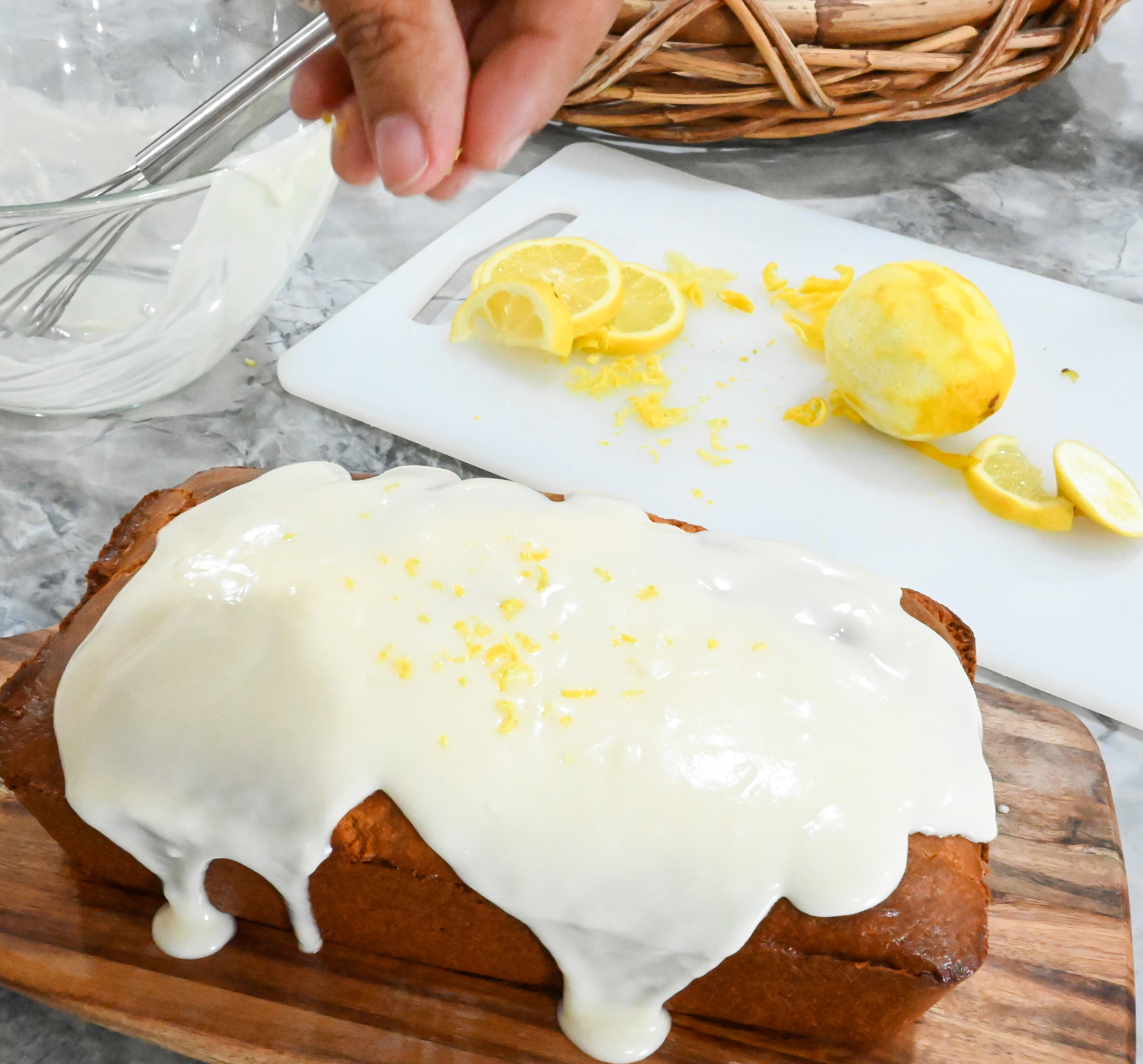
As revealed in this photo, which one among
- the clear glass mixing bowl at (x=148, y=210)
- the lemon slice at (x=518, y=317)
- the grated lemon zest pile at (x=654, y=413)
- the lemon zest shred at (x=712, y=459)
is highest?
the clear glass mixing bowl at (x=148, y=210)

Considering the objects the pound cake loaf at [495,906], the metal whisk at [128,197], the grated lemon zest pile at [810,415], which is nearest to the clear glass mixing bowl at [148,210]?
the metal whisk at [128,197]

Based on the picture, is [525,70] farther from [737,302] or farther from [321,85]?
[737,302]

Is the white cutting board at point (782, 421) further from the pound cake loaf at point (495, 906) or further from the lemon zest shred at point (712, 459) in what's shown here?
the pound cake loaf at point (495, 906)

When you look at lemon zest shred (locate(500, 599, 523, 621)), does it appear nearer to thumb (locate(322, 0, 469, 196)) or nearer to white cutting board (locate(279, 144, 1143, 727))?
thumb (locate(322, 0, 469, 196))

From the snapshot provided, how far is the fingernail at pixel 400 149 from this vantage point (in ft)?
3.47

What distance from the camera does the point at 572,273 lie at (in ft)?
6.26

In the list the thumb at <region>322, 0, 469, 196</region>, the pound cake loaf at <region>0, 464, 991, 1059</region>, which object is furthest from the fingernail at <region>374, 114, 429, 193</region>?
the pound cake loaf at <region>0, 464, 991, 1059</region>

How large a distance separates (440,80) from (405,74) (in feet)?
0.11

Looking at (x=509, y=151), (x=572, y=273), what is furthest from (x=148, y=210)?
(x=572, y=273)

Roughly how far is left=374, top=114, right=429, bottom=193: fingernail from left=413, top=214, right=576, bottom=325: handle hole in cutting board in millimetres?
922

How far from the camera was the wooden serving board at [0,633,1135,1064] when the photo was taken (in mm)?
1062

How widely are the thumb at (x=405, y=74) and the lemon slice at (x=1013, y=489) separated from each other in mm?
999

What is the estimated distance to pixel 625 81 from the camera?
2.23 metres

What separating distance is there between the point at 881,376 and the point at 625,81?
923mm
